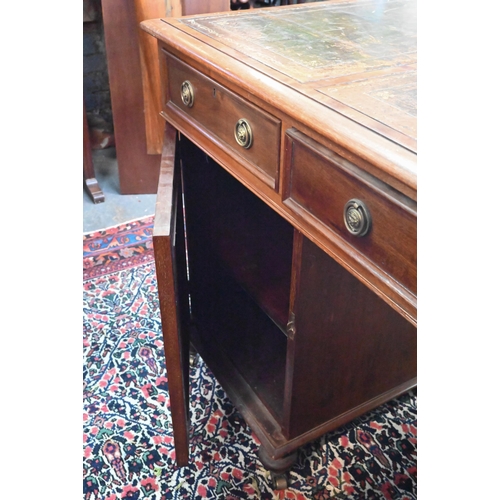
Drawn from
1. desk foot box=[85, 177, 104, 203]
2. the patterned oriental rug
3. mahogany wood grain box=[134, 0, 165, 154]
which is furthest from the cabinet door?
desk foot box=[85, 177, 104, 203]

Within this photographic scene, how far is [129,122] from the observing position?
1914mm

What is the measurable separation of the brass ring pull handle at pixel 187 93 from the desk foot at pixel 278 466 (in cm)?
70

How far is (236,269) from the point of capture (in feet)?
3.76

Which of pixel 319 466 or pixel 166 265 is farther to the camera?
pixel 319 466

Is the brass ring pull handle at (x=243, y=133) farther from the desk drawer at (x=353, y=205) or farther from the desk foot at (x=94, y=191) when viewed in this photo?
the desk foot at (x=94, y=191)

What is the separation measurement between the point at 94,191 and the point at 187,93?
1193 millimetres

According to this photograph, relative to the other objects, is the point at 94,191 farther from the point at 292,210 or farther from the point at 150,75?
the point at 292,210

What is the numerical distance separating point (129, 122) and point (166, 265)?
1.29m

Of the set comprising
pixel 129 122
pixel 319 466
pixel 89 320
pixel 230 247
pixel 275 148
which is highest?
pixel 275 148

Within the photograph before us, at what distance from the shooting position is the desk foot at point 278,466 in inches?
40.6

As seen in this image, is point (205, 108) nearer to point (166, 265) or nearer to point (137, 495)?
point (166, 265)

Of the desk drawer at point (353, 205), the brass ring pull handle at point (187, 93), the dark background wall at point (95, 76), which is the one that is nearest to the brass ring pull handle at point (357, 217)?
the desk drawer at point (353, 205)

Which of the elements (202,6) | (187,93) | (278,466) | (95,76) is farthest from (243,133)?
(95,76)
